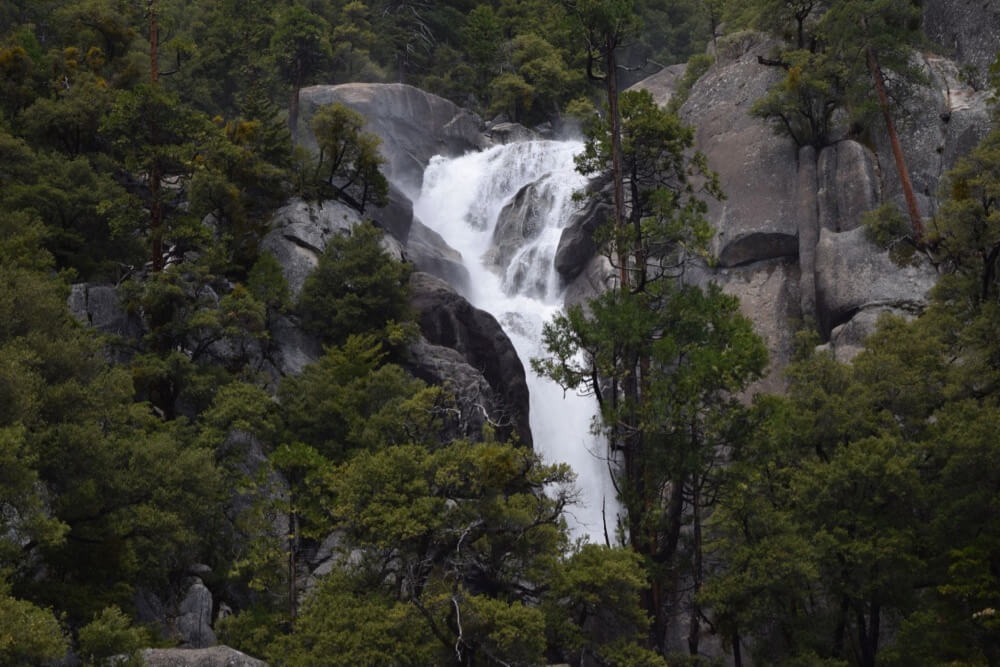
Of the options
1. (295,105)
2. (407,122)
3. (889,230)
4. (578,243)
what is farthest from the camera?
(407,122)

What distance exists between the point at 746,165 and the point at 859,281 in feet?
23.0

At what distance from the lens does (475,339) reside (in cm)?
3047

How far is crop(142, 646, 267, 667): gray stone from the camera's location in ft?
49.5

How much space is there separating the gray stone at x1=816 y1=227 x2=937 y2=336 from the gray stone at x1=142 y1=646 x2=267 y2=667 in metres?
20.1

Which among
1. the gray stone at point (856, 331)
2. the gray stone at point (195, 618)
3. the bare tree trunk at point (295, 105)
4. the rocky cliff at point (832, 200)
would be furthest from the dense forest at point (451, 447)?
the bare tree trunk at point (295, 105)

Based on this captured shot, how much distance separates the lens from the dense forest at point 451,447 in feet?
54.9

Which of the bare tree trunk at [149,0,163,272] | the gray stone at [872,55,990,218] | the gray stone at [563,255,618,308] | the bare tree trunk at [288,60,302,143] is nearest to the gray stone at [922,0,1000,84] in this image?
the gray stone at [872,55,990,218]

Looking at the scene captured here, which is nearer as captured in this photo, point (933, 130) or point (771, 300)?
point (771, 300)

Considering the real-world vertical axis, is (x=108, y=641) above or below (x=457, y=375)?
below

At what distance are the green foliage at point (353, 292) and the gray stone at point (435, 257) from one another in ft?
23.8

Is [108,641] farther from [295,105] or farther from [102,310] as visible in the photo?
[295,105]

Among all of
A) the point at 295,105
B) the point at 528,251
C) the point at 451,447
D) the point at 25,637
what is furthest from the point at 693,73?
the point at 25,637

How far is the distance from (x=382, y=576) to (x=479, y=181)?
101 feet

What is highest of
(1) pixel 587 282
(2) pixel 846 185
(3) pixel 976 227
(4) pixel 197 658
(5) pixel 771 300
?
(2) pixel 846 185
